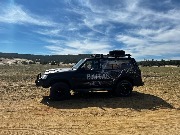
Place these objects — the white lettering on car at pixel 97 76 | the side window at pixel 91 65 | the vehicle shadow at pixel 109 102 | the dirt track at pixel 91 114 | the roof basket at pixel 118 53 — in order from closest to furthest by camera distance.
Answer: the dirt track at pixel 91 114
the vehicle shadow at pixel 109 102
the white lettering on car at pixel 97 76
the side window at pixel 91 65
the roof basket at pixel 118 53

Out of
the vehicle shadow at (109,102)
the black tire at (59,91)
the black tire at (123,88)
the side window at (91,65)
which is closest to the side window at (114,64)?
the side window at (91,65)

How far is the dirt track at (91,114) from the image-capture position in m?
9.58

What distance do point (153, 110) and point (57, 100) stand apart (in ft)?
13.9

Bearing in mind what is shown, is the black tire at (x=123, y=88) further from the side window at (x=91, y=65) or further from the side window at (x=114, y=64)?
the side window at (x=91, y=65)

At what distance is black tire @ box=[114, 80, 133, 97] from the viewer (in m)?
15.0

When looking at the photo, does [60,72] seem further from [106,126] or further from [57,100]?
[106,126]

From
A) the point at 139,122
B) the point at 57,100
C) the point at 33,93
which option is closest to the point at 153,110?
the point at 139,122

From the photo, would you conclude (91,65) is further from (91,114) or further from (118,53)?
Answer: (91,114)

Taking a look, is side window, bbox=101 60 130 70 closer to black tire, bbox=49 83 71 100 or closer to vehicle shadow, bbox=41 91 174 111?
vehicle shadow, bbox=41 91 174 111

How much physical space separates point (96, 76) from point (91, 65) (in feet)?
1.90

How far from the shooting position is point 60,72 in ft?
47.2

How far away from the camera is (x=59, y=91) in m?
14.3

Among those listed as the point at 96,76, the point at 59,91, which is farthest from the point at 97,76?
the point at 59,91

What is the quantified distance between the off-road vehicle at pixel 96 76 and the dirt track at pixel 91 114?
49 centimetres
